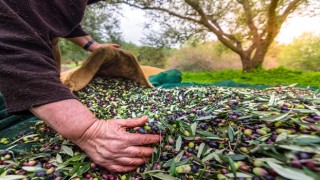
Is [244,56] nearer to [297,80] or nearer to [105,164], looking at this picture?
[297,80]

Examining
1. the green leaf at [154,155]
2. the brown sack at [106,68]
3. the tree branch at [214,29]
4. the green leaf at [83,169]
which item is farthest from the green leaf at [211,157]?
the tree branch at [214,29]

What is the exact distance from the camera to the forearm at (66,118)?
73cm

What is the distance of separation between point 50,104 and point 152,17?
2.77m

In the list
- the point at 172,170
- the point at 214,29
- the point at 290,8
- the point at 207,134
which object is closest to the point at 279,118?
the point at 207,134

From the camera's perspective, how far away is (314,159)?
52cm

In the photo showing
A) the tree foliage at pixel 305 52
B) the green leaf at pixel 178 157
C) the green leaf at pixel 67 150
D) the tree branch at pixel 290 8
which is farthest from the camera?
the tree foliage at pixel 305 52

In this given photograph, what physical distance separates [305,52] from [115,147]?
322 centimetres

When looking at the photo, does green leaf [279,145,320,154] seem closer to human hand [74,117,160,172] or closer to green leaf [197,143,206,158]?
green leaf [197,143,206,158]

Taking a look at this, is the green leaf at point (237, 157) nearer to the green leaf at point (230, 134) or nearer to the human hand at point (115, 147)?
the green leaf at point (230, 134)

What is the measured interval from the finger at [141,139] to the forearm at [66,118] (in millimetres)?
129

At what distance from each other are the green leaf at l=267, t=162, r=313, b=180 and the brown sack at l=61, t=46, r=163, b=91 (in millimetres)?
1228

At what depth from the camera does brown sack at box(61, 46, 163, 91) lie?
5.11 ft

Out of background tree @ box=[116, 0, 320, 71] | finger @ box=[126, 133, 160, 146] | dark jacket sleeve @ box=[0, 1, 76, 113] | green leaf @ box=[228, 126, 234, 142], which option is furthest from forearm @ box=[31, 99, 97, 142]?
background tree @ box=[116, 0, 320, 71]

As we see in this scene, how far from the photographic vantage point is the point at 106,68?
1.80 meters
